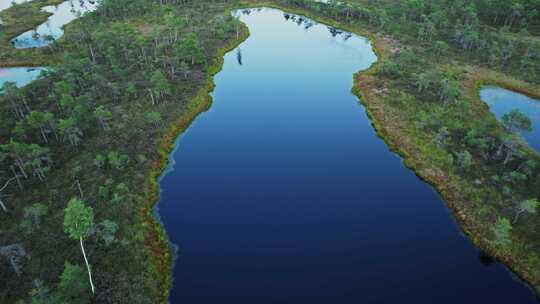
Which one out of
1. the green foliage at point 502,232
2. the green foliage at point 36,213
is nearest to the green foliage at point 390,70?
the green foliage at point 502,232

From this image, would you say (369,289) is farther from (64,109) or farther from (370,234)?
(64,109)

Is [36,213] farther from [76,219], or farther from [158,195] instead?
[158,195]

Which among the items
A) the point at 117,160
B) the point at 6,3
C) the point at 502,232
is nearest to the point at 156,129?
the point at 117,160

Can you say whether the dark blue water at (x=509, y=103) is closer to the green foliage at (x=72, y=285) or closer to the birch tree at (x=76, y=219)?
the birch tree at (x=76, y=219)

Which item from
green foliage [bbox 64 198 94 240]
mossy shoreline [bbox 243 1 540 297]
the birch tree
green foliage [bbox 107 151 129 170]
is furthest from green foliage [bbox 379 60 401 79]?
green foliage [bbox 64 198 94 240]

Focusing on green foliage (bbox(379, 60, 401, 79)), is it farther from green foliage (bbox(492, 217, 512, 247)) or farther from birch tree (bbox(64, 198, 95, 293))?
birch tree (bbox(64, 198, 95, 293))
